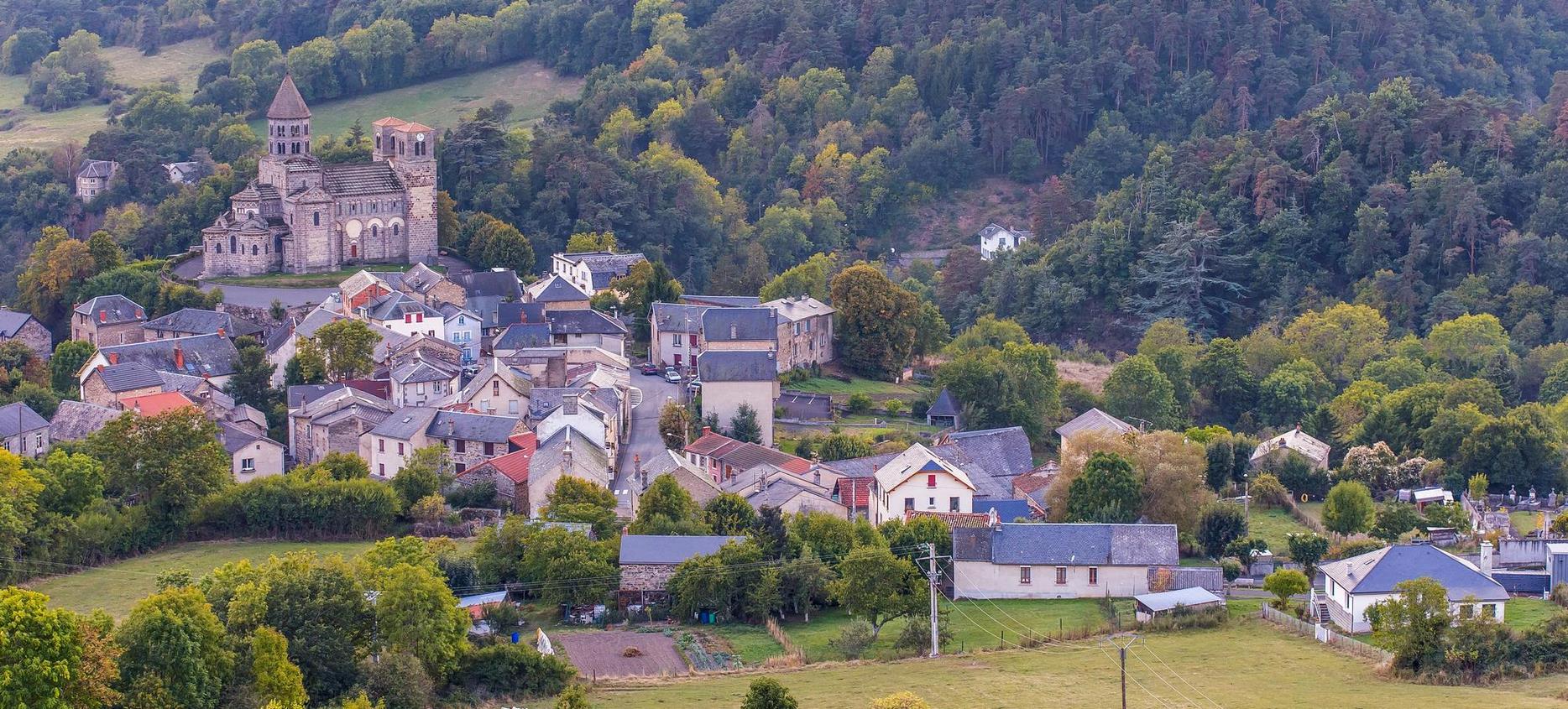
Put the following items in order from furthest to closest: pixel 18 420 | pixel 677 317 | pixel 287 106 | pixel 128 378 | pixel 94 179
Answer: pixel 94 179
pixel 287 106
pixel 677 317
pixel 128 378
pixel 18 420

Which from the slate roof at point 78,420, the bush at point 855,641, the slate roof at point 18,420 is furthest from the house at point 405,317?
the bush at point 855,641

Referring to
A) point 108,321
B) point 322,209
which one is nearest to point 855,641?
point 108,321

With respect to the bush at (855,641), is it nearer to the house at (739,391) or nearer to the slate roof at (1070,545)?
the slate roof at (1070,545)

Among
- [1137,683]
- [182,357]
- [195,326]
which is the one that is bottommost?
[1137,683]

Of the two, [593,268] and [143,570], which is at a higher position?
[593,268]

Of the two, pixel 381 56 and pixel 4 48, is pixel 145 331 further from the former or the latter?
pixel 4 48

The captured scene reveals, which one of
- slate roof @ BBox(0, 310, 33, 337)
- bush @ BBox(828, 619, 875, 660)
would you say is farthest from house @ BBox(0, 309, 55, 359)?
bush @ BBox(828, 619, 875, 660)

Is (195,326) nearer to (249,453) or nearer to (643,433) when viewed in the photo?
(249,453)

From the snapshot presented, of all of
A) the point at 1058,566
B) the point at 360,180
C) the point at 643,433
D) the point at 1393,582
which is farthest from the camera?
the point at 360,180
